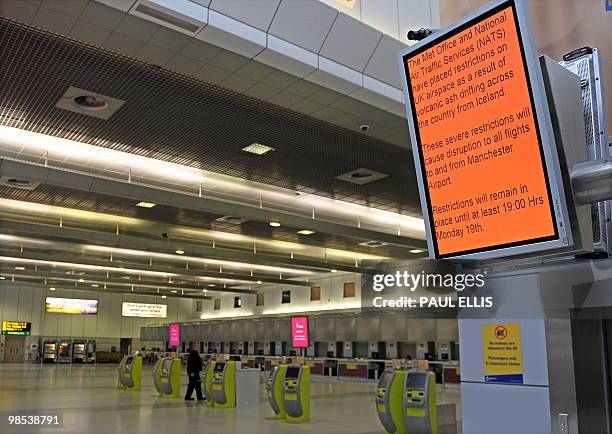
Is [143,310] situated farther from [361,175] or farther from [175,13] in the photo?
[175,13]

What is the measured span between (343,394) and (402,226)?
536 cm

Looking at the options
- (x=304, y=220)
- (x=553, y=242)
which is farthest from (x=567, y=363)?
(x=304, y=220)

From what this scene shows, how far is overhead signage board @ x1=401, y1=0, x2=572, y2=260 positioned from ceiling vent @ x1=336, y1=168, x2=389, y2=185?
9.94 meters

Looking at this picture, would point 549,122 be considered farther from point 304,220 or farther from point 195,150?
point 304,220

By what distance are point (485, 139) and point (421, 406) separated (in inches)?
300

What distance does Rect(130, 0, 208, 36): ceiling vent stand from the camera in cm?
608

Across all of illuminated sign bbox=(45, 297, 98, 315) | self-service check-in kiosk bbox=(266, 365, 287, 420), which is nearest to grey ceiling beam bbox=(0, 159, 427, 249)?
self-service check-in kiosk bbox=(266, 365, 287, 420)

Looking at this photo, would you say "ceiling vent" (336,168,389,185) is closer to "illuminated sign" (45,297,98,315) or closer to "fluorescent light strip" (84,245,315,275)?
"fluorescent light strip" (84,245,315,275)

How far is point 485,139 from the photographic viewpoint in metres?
1.71

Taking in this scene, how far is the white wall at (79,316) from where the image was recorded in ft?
123

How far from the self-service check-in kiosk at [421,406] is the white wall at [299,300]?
18.5 m

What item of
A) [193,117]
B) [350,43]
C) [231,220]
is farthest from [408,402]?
[231,220]

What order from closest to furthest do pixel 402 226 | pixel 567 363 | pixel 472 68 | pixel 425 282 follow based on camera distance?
pixel 472 68, pixel 567 363, pixel 402 226, pixel 425 282

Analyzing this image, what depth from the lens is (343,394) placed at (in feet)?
58.1
